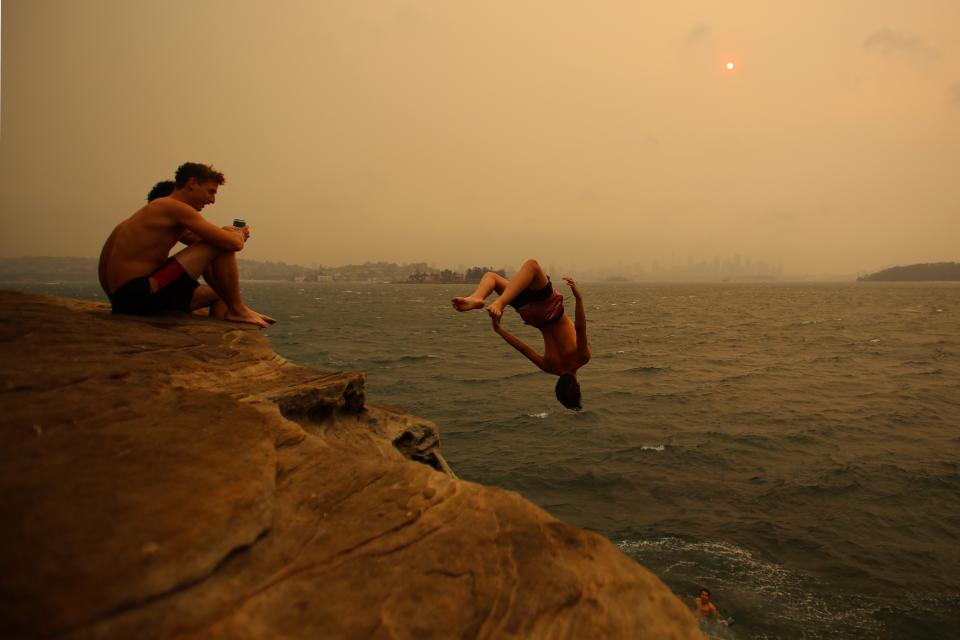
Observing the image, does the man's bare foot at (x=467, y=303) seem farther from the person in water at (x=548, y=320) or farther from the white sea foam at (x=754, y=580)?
the white sea foam at (x=754, y=580)

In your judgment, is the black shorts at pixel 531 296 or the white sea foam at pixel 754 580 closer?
the black shorts at pixel 531 296

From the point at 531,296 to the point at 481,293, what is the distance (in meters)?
1.02

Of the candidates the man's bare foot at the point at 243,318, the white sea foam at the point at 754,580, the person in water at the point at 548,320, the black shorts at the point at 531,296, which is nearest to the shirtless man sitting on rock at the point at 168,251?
the man's bare foot at the point at 243,318

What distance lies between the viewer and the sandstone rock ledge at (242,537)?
74.5 inches

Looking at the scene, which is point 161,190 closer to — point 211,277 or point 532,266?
point 211,277

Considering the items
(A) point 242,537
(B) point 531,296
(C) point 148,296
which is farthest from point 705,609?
(C) point 148,296

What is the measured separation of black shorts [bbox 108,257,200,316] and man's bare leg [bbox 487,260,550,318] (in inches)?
136

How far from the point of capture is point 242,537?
228 cm

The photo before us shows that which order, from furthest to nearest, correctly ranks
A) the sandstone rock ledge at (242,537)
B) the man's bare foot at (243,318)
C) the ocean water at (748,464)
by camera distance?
the ocean water at (748,464) < the man's bare foot at (243,318) < the sandstone rock ledge at (242,537)

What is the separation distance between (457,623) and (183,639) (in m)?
1.07

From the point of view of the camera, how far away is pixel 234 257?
5.99 metres

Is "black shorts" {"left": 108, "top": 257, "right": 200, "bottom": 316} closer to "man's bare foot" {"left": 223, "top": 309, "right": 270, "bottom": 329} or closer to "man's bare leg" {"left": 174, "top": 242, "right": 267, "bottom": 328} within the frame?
"man's bare leg" {"left": 174, "top": 242, "right": 267, "bottom": 328}

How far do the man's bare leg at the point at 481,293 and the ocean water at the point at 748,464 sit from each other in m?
6.66

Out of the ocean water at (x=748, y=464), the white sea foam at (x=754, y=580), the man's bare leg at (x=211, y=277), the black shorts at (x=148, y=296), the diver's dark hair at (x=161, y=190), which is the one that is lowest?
the white sea foam at (x=754, y=580)
